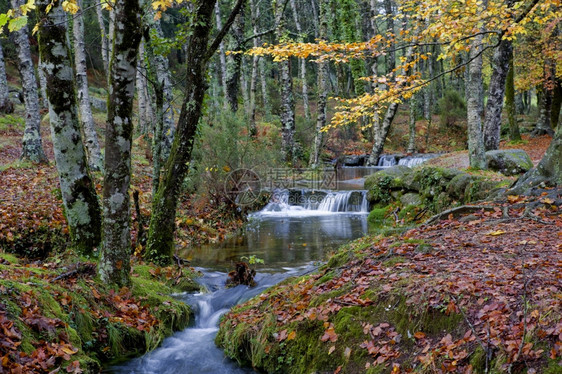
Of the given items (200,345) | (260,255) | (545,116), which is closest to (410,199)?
(260,255)

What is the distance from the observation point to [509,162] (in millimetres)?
12812

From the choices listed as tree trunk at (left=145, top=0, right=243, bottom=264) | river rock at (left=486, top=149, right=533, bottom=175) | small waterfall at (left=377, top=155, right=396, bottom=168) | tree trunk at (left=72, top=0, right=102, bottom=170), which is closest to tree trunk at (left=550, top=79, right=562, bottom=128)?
small waterfall at (left=377, top=155, right=396, bottom=168)

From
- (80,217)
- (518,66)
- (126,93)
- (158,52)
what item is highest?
(518,66)

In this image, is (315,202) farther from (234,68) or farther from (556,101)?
(556,101)

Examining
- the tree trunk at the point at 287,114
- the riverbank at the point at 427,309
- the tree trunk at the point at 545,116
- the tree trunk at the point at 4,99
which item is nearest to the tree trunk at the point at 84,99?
the tree trunk at the point at 287,114

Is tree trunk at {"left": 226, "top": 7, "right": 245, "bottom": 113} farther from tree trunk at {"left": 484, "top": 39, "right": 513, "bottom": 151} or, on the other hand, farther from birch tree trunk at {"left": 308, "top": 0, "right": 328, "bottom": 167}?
tree trunk at {"left": 484, "top": 39, "right": 513, "bottom": 151}

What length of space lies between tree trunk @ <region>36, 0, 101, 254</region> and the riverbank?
2.63 metres

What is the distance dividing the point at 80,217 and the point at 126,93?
237 cm

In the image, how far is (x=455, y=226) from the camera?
6.56 m

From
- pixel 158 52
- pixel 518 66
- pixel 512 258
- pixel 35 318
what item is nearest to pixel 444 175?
pixel 512 258

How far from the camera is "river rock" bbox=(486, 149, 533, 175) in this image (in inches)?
494

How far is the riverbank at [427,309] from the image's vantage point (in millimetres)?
3359

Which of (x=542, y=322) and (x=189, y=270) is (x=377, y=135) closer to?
(x=189, y=270)

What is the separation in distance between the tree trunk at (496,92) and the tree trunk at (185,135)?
10860 millimetres
